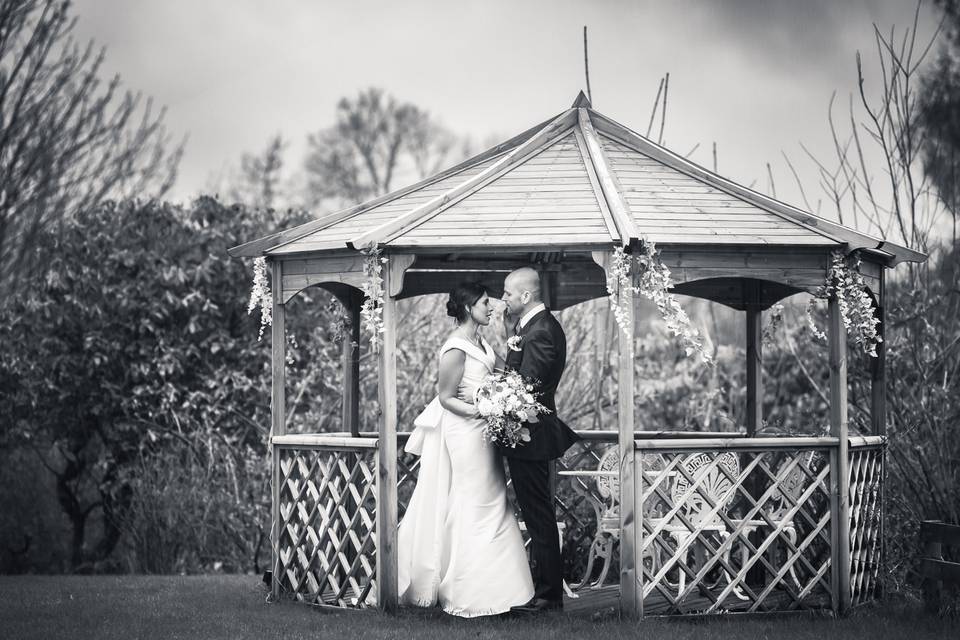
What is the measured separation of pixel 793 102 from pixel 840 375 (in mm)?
9202

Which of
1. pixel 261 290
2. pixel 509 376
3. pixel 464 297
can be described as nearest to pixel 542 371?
pixel 509 376

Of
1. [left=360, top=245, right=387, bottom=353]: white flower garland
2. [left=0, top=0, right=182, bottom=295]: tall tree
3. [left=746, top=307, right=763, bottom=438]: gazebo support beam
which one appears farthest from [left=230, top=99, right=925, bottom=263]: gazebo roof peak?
[left=0, top=0, right=182, bottom=295]: tall tree

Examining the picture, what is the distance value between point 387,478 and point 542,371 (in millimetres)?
1278

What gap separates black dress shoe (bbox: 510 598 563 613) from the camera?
7.85 m

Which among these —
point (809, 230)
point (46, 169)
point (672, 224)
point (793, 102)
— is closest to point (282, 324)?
point (46, 169)

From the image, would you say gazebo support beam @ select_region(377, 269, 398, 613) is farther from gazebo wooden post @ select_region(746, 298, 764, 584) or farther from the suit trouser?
gazebo wooden post @ select_region(746, 298, 764, 584)

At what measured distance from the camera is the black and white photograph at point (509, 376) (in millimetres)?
7848

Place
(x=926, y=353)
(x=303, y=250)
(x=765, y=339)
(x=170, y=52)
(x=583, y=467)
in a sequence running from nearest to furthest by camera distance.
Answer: (x=303, y=250) < (x=765, y=339) < (x=926, y=353) < (x=583, y=467) < (x=170, y=52)

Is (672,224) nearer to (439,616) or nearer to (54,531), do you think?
(439,616)

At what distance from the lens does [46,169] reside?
8.89 m

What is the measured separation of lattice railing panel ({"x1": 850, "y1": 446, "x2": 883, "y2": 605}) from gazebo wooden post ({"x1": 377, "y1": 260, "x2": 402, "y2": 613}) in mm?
3183

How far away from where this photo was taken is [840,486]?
804 centimetres

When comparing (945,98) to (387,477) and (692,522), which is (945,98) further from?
Result: (387,477)

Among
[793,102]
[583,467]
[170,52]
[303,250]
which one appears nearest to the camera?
[303,250]
